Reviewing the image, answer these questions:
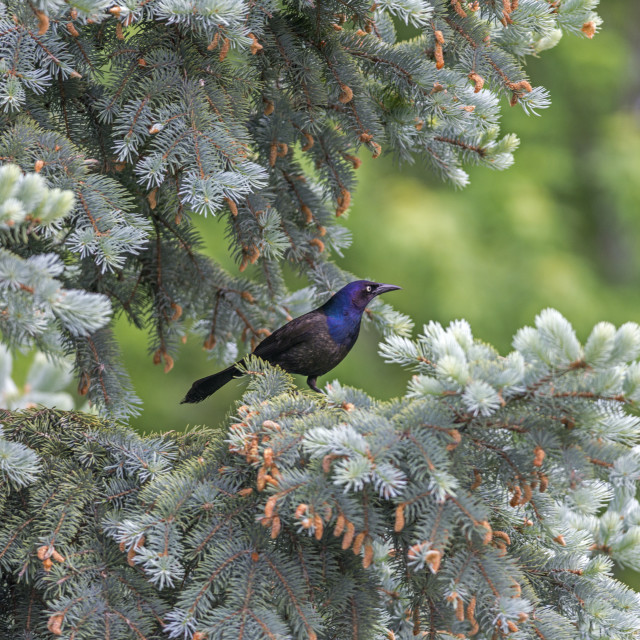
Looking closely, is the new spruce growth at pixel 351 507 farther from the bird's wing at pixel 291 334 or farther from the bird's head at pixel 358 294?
the bird's head at pixel 358 294

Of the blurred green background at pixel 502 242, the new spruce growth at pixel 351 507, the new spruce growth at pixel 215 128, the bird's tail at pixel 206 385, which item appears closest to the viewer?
the new spruce growth at pixel 351 507

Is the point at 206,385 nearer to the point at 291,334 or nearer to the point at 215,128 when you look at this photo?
the point at 291,334

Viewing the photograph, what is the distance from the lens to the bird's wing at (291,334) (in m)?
2.97

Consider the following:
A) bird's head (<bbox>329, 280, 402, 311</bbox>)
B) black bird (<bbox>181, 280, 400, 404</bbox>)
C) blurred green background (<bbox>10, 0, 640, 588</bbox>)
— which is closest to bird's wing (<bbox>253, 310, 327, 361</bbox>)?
black bird (<bbox>181, 280, 400, 404</bbox>)

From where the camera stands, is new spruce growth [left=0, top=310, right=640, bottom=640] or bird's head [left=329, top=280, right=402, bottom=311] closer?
new spruce growth [left=0, top=310, right=640, bottom=640]

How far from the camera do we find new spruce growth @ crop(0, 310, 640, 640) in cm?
149

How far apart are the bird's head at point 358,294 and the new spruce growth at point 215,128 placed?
6 centimetres

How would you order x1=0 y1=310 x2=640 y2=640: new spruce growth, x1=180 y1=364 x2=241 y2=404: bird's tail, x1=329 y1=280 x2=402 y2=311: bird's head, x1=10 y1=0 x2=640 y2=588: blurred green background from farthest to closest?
x1=10 y1=0 x2=640 y2=588: blurred green background
x1=329 y1=280 x2=402 y2=311: bird's head
x1=180 y1=364 x2=241 y2=404: bird's tail
x1=0 y1=310 x2=640 y2=640: new spruce growth

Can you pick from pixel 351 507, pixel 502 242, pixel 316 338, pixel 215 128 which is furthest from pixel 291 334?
pixel 502 242

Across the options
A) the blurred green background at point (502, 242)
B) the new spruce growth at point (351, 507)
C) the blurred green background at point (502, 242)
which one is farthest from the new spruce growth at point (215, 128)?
the blurred green background at point (502, 242)

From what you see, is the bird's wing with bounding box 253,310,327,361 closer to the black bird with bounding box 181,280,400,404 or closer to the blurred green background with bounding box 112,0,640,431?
the black bird with bounding box 181,280,400,404

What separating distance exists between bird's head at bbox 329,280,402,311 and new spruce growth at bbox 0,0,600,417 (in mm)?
60

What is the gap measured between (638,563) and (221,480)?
4.48ft

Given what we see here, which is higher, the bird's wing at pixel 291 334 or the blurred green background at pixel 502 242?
the bird's wing at pixel 291 334
